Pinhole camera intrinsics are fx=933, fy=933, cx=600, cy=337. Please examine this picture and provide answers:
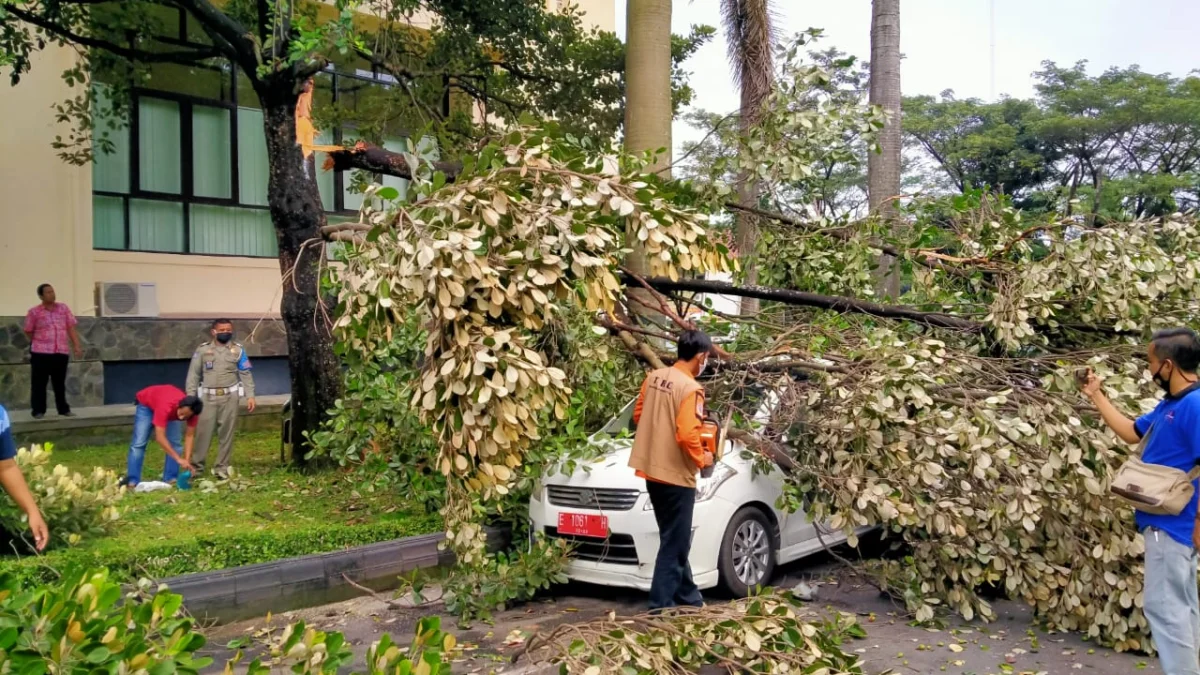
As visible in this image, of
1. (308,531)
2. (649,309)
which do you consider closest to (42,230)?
(308,531)

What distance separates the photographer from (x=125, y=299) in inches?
550

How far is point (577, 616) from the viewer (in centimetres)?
634

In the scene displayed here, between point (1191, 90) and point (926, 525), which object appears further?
point (1191, 90)

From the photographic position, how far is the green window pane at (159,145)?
14727 mm

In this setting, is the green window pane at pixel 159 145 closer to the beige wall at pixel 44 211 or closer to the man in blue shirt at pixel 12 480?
the beige wall at pixel 44 211

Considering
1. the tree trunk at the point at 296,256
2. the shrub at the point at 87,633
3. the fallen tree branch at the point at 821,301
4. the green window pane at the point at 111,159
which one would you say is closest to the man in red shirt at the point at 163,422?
the tree trunk at the point at 296,256

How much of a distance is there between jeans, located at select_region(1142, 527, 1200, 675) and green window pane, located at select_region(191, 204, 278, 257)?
1454 centimetres

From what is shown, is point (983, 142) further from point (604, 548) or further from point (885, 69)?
point (604, 548)

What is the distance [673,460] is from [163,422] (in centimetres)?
587

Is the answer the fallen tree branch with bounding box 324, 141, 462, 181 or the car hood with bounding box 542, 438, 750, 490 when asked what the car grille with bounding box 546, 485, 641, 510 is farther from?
the fallen tree branch with bounding box 324, 141, 462, 181

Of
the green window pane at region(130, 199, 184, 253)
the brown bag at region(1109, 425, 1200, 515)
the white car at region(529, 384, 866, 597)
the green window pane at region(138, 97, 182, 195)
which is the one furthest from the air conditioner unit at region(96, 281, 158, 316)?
the brown bag at region(1109, 425, 1200, 515)

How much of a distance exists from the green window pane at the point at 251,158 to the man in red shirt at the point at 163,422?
748cm

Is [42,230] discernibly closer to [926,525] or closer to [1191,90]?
[926,525]

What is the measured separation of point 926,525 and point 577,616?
Answer: 2364mm
